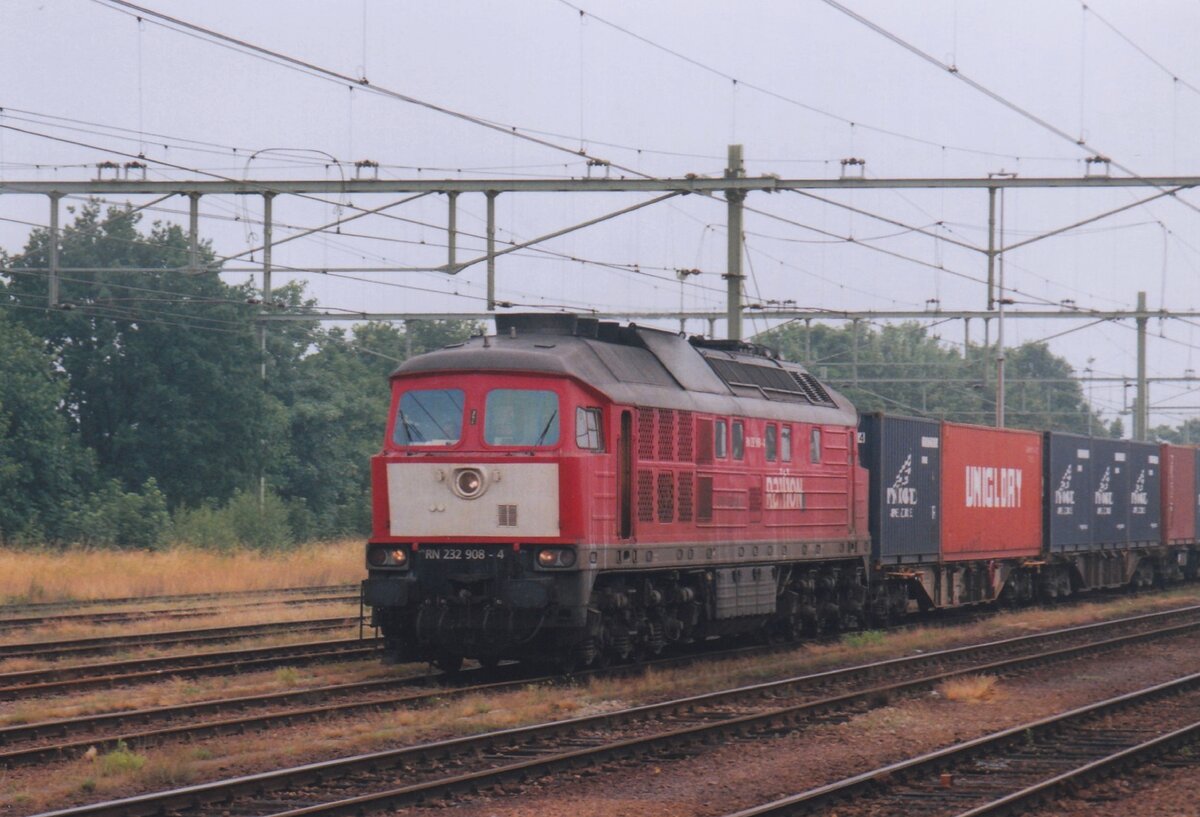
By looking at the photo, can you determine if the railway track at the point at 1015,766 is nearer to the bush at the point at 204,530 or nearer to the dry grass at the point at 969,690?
the dry grass at the point at 969,690

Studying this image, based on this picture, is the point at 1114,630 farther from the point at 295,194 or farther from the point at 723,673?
the point at 295,194

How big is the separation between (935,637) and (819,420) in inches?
171

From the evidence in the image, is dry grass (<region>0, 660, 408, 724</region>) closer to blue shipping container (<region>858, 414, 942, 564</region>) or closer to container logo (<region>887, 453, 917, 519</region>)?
blue shipping container (<region>858, 414, 942, 564</region>)

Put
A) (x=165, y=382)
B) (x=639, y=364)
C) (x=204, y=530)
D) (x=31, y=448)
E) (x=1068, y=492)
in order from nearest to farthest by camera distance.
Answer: (x=639, y=364)
(x=1068, y=492)
(x=204, y=530)
(x=31, y=448)
(x=165, y=382)

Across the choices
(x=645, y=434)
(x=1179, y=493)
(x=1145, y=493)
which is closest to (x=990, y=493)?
(x=1145, y=493)

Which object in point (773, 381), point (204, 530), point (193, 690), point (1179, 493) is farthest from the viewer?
point (1179, 493)

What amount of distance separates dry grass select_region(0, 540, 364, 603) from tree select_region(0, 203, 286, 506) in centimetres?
596

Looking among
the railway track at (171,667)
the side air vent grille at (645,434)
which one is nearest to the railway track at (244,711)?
the railway track at (171,667)

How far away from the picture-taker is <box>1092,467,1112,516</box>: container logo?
36.2 metres

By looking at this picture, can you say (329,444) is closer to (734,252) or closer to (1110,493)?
(1110,493)

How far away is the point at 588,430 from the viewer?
18.2 meters

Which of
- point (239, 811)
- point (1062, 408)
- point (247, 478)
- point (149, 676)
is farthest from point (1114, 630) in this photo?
point (1062, 408)

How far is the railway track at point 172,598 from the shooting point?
30.2 metres

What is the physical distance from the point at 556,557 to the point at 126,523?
26908 mm
